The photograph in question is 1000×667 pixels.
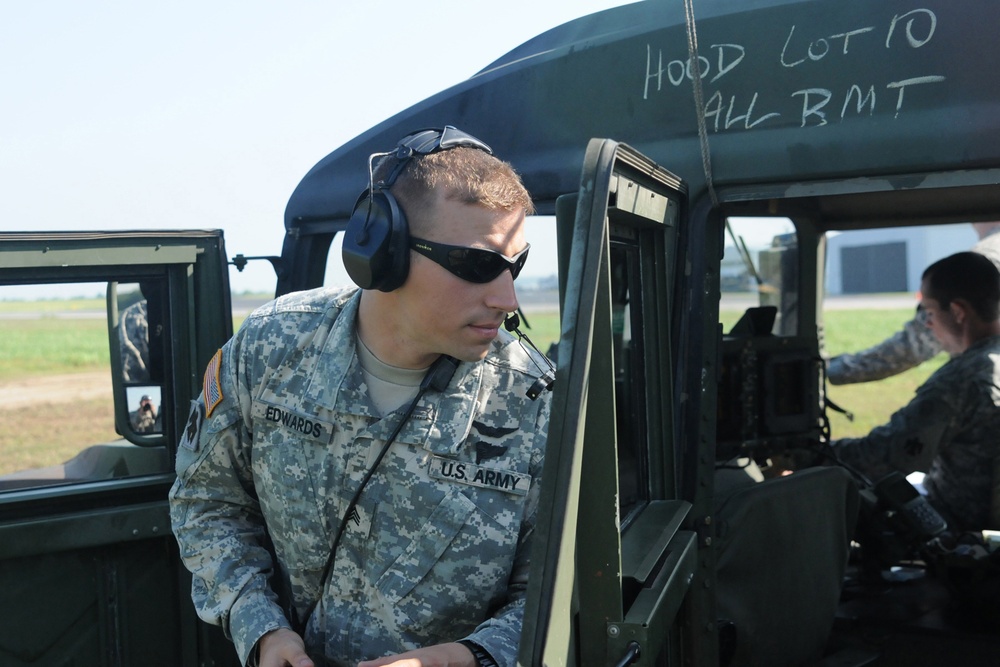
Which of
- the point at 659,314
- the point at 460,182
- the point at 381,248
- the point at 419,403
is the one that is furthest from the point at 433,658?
the point at 659,314

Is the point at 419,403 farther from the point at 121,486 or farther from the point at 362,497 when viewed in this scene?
the point at 121,486

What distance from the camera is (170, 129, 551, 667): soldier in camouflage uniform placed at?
1865 mm

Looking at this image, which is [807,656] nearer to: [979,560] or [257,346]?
[979,560]

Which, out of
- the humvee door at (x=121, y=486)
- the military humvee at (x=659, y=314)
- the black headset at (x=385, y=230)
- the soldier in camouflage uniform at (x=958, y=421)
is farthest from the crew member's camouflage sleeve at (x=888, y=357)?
the black headset at (x=385, y=230)

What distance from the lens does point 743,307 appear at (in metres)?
3.83

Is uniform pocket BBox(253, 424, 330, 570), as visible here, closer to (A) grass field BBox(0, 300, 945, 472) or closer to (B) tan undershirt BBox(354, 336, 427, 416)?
(B) tan undershirt BBox(354, 336, 427, 416)

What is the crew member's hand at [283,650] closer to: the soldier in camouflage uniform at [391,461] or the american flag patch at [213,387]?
the soldier in camouflage uniform at [391,461]

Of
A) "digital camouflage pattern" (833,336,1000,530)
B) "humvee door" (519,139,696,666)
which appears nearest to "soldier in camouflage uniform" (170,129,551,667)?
"humvee door" (519,139,696,666)

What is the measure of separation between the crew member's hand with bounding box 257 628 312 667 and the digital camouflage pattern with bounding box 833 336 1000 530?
9.88ft

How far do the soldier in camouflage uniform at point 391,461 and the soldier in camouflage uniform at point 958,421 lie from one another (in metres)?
2.66

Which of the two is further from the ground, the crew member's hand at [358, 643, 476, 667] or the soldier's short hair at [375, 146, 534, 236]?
the soldier's short hair at [375, 146, 534, 236]

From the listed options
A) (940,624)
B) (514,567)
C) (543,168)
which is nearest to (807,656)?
(940,624)

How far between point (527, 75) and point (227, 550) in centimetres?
163

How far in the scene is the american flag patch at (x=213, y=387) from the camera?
2.05 m
